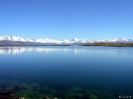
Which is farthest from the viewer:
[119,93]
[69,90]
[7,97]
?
[69,90]

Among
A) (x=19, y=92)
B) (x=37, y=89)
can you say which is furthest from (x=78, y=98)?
(x=19, y=92)

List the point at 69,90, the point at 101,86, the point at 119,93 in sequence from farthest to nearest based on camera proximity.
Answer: the point at 101,86 < the point at 69,90 < the point at 119,93

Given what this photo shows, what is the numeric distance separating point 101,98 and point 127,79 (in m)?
8.11

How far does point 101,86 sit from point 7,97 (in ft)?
33.8

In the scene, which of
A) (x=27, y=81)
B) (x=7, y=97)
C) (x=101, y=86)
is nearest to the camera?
(x=7, y=97)

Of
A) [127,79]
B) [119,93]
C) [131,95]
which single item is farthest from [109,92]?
[127,79]

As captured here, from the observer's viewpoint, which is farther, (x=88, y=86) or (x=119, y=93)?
(x=88, y=86)

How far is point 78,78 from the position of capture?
22375 millimetres

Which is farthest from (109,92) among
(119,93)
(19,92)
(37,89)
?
(19,92)

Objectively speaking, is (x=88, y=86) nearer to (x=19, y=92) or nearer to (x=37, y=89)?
(x=37, y=89)

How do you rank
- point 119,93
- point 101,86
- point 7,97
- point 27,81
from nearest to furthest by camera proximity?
point 7,97, point 119,93, point 101,86, point 27,81

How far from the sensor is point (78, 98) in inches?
597

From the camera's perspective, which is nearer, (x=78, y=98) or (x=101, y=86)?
(x=78, y=98)

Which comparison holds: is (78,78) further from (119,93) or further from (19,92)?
(19,92)
